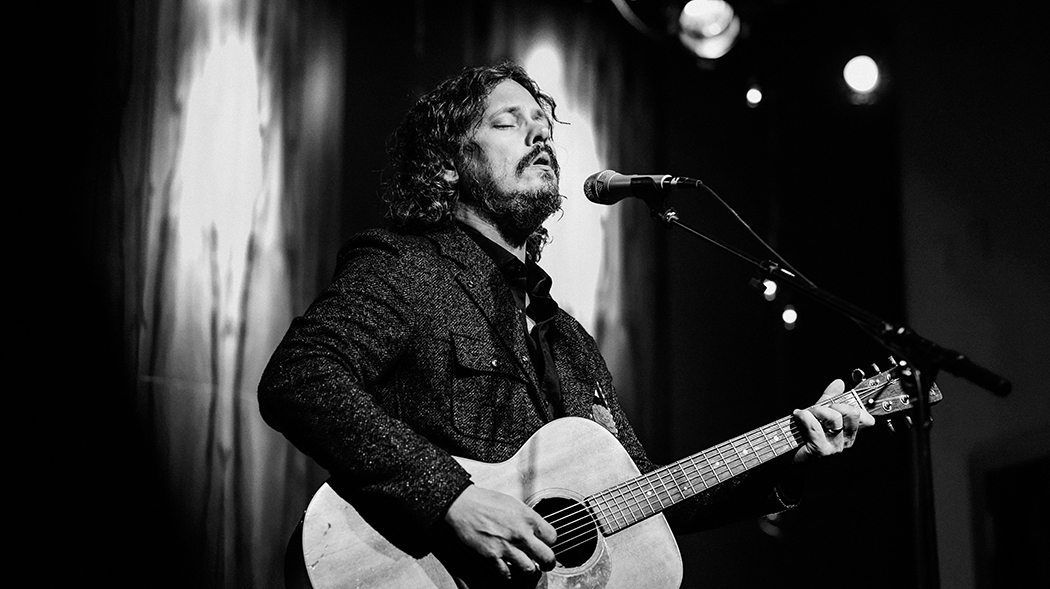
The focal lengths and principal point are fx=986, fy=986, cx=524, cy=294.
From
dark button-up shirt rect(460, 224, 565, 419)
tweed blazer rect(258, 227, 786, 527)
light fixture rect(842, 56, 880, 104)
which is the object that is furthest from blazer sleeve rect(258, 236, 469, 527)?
light fixture rect(842, 56, 880, 104)

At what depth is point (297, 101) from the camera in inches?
127

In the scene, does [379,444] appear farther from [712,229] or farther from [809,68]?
[809,68]

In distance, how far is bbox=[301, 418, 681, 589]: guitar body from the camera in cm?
199

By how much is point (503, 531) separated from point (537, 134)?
1.38m

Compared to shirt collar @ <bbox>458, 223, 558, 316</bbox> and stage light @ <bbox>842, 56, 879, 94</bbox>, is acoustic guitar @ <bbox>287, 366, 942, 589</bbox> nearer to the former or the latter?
shirt collar @ <bbox>458, 223, 558, 316</bbox>

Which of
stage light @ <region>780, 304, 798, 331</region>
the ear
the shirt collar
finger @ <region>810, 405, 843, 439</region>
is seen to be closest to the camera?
finger @ <region>810, 405, 843, 439</region>

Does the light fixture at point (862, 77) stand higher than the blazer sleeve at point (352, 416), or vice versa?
the light fixture at point (862, 77)

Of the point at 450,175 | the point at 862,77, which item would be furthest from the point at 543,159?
the point at 862,77

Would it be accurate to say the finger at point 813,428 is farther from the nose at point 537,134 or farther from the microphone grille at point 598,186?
the nose at point 537,134

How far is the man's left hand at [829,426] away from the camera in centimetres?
246

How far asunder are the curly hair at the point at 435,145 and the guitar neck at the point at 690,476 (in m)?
1.02

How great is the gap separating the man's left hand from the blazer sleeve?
919mm

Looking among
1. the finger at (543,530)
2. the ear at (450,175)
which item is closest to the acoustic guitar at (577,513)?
the finger at (543,530)

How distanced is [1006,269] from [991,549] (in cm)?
101
